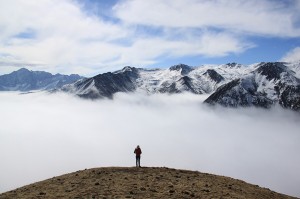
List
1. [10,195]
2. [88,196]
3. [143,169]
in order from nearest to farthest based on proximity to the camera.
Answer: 1. [88,196]
2. [10,195]
3. [143,169]

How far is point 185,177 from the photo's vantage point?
132ft

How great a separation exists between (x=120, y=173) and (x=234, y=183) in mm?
12180

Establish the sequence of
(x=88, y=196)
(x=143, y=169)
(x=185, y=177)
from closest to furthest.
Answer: (x=88, y=196), (x=185, y=177), (x=143, y=169)

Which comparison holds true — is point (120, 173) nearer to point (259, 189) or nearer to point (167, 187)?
point (167, 187)

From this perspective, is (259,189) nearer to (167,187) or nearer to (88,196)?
(167,187)

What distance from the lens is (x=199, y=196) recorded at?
108 ft

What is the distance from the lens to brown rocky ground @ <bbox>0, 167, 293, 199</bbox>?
108 feet

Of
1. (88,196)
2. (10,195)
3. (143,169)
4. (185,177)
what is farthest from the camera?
(143,169)

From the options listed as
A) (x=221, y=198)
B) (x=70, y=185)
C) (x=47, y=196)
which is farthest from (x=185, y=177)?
(x=47, y=196)

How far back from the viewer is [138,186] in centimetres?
3516

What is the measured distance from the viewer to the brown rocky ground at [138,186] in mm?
33062

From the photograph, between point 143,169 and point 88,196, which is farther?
point 143,169

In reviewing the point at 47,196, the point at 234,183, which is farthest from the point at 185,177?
the point at 47,196

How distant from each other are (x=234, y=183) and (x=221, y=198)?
8106 millimetres
